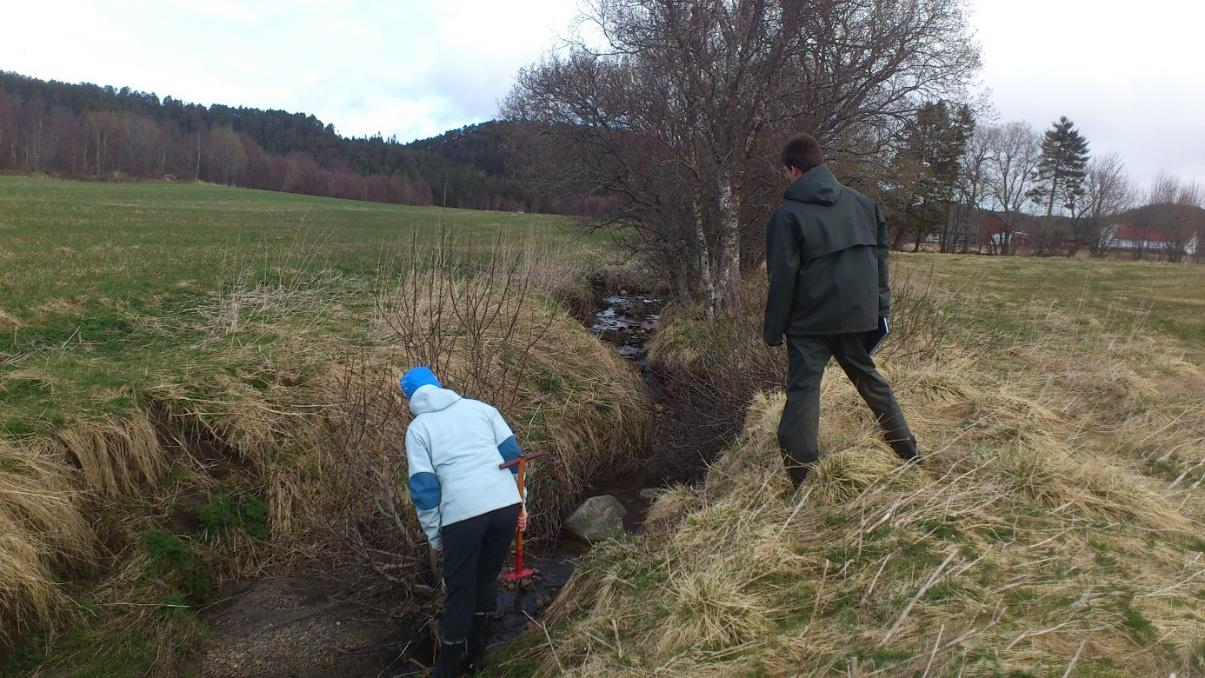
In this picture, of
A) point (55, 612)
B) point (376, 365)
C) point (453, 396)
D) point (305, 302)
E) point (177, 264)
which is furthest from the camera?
point (177, 264)

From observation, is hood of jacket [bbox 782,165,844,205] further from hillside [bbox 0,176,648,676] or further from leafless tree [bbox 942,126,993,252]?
leafless tree [bbox 942,126,993,252]

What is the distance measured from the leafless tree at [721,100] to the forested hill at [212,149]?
29726 mm

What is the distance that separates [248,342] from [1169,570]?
728cm

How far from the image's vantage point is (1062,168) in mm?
46406

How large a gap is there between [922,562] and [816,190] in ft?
6.46

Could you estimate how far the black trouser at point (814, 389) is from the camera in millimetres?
4105

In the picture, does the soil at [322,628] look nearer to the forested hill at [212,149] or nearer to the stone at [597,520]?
the stone at [597,520]

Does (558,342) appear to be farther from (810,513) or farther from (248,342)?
(810,513)

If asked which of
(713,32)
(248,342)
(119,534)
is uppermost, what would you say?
(713,32)

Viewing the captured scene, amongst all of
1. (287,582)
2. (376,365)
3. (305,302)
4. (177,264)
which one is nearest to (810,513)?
(287,582)

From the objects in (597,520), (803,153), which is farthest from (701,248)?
(803,153)

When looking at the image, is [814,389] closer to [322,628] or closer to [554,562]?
[554,562]

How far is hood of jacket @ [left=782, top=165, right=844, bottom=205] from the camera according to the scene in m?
3.98

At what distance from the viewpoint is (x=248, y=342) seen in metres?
7.20
